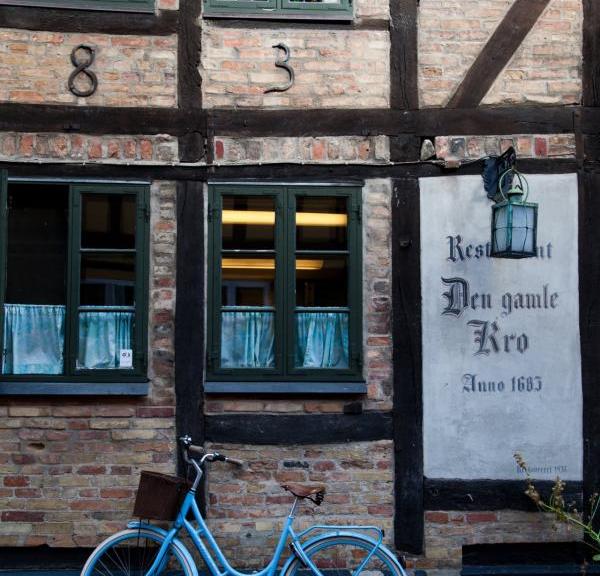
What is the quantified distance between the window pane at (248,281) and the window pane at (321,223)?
0.31 meters

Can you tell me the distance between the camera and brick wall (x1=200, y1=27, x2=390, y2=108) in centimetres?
631

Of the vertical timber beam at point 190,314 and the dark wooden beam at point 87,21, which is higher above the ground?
the dark wooden beam at point 87,21

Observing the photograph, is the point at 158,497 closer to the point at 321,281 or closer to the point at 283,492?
the point at 283,492

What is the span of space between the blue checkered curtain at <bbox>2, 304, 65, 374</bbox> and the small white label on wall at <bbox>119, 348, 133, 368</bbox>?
42cm

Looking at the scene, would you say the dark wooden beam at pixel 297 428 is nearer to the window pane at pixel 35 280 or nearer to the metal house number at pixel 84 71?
the window pane at pixel 35 280

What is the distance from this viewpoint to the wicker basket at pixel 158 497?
5316mm

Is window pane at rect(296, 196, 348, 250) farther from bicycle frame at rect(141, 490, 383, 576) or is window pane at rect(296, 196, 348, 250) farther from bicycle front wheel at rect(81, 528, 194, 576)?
bicycle front wheel at rect(81, 528, 194, 576)

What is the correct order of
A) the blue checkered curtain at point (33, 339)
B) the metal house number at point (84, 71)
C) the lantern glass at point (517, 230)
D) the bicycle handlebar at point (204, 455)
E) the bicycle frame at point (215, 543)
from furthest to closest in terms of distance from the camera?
the metal house number at point (84, 71)
the blue checkered curtain at point (33, 339)
the lantern glass at point (517, 230)
the bicycle handlebar at point (204, 455)
the bicycle frame at point (215, 543)

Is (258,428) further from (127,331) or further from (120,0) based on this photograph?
(120,0)

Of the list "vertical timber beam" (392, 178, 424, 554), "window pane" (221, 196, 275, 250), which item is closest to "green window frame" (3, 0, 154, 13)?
"window pane" (221, 196, 275, 250)

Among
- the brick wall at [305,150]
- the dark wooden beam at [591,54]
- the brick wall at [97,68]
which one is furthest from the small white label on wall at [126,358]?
the dark wooden beam at [591,54]

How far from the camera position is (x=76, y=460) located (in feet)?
19.8

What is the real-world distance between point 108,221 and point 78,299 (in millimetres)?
616

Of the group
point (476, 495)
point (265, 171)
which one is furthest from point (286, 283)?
point (476, 495)
